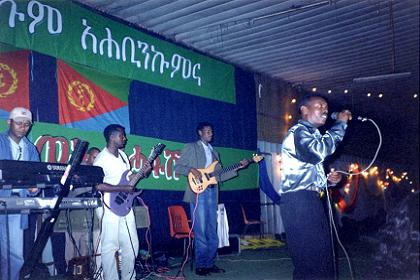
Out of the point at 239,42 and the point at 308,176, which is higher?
the point at 239,42

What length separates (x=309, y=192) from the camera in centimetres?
296

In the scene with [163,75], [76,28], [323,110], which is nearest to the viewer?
[323,110]

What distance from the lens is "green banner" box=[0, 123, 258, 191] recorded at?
554cm

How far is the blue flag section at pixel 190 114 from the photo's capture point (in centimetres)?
714

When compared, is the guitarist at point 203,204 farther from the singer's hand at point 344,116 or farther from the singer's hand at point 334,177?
the singer's hand at point 344,116

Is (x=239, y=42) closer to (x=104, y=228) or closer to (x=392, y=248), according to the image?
(x=104, y=228)

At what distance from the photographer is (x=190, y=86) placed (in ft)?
27.2

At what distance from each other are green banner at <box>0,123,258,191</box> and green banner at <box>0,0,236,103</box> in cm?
114

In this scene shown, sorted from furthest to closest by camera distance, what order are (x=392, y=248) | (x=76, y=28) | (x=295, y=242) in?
(x=76, y=28), (x=295, y=242), (x=392, y=248)

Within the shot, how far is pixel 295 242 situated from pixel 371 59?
7.92 m

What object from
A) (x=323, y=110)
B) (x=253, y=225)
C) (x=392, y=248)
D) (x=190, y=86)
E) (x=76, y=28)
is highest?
(x=76, y=28)

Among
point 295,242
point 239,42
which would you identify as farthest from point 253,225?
point 295,242

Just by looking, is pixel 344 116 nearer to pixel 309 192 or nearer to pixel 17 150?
pixel 309 192

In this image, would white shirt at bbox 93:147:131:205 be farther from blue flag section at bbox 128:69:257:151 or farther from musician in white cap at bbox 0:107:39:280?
blue flag section at bbox 128:69:257:151
